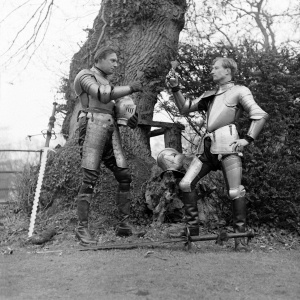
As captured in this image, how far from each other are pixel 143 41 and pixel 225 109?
226 cm

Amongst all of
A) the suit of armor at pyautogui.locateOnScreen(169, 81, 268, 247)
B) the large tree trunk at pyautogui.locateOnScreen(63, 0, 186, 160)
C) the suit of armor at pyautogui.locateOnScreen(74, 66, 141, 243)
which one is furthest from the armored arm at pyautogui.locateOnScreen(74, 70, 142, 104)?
A: the large tree trunk at pyautogui.locateOnScreen(63, 0, 186, 160)

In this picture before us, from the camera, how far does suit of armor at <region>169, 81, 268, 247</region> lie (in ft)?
15.4

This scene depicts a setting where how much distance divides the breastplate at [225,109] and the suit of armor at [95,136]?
0.94m

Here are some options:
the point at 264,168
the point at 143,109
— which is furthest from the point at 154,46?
the point at 264,168

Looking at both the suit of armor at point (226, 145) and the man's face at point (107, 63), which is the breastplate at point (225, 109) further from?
the man's face at point (107, 63)

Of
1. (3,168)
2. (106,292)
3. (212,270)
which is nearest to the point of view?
(106,292)

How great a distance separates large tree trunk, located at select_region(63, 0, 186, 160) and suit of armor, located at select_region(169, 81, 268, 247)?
4.94 feet

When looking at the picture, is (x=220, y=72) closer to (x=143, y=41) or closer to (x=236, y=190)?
(x=236, y=190)

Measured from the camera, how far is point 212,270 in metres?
3.99

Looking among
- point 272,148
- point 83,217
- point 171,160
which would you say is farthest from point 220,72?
point 83,217

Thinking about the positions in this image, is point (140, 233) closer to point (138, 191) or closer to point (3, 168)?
point (138, 191)

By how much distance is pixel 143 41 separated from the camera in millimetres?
6582

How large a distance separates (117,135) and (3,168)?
680cm

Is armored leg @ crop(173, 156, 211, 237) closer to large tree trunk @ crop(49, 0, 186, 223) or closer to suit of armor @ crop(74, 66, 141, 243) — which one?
suit of armor @ crop(74, 66, 141, 243)
